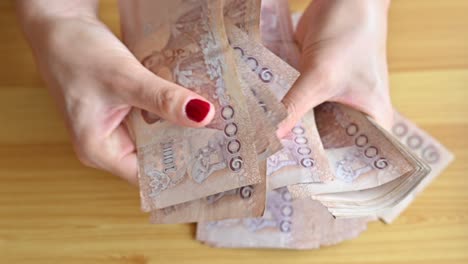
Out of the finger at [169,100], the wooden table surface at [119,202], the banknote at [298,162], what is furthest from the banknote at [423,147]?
the finger at [169,100]

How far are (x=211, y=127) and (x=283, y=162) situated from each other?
8 centimetres

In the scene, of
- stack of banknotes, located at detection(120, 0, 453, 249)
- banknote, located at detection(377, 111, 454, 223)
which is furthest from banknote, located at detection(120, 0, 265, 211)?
banknote, located at detection(377, 111, 454, 223)

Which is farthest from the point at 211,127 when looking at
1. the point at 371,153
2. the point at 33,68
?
the point at 33,68

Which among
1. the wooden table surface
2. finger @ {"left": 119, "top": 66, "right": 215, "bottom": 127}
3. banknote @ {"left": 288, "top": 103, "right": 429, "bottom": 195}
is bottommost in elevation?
the wooden table surface

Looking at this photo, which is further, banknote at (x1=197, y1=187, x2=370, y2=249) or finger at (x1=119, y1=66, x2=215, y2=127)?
banknote at (x1=197, y1=187, x2=370, y2=249)

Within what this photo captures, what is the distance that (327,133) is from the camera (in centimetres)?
67

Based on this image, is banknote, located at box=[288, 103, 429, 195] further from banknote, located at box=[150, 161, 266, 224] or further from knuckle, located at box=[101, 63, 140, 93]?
knuckle, located at box=[101, 63, 140, 93]

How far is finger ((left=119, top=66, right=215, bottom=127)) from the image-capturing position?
21.6 inches

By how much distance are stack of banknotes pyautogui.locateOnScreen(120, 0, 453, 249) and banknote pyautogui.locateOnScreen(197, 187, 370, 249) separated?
0.07 metres

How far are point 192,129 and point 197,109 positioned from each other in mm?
45

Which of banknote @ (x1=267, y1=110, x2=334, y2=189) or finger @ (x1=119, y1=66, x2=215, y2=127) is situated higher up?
finger @ (x1=119, y1=66, x2=215, y2=127)

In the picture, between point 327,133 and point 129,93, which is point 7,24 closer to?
point 129,93

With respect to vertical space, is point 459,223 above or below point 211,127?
below

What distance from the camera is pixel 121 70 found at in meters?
0.58
